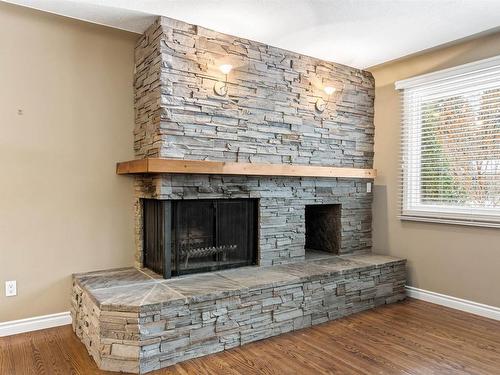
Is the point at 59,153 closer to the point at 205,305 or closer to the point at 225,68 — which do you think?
the point at 225,68

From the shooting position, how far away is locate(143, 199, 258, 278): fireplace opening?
121 inches

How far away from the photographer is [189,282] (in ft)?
9.59

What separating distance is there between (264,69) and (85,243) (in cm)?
227

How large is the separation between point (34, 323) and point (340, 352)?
2407mm

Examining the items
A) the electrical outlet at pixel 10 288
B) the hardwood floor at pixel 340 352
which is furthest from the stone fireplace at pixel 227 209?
the electrical outlet at pixel 10 288

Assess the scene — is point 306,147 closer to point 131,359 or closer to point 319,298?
point 319,298

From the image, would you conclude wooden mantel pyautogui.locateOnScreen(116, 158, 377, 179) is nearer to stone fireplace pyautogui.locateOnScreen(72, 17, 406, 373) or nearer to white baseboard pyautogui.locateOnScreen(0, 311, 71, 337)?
stone fireplace pyautogui.locateOnScreen(72, 17, 406, 373)

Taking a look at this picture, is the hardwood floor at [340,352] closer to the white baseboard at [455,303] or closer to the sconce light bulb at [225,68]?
the white baseboard at [455,303]

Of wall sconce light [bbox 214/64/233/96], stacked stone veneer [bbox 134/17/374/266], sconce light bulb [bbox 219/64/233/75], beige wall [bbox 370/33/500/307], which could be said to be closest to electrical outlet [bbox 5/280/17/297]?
stacked stone veneer [bbox 134/17/374/266]

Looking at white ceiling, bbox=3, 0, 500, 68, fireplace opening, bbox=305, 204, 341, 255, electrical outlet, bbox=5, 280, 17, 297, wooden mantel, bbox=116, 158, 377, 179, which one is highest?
white ceiling, bbox=3, 0, 500, 68

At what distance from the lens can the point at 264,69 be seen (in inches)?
139

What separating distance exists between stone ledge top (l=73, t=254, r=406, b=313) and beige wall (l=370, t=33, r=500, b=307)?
0.42 metres

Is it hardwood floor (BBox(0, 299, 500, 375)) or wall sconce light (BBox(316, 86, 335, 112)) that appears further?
wall sconce light (BBox(316, 86, 335, 112))

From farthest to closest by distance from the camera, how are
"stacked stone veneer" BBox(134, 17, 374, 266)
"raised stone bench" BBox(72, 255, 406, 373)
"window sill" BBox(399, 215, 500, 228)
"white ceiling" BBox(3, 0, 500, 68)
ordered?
"window sill" BBox(399, 215, 500, 228) → "stacked stone veneer" BBox(134, 17, 374, 266) → "white ceiling" BBox(3, 0, 500, 68) → "raised stone bench" BBox(72, 255, 406, 373)
